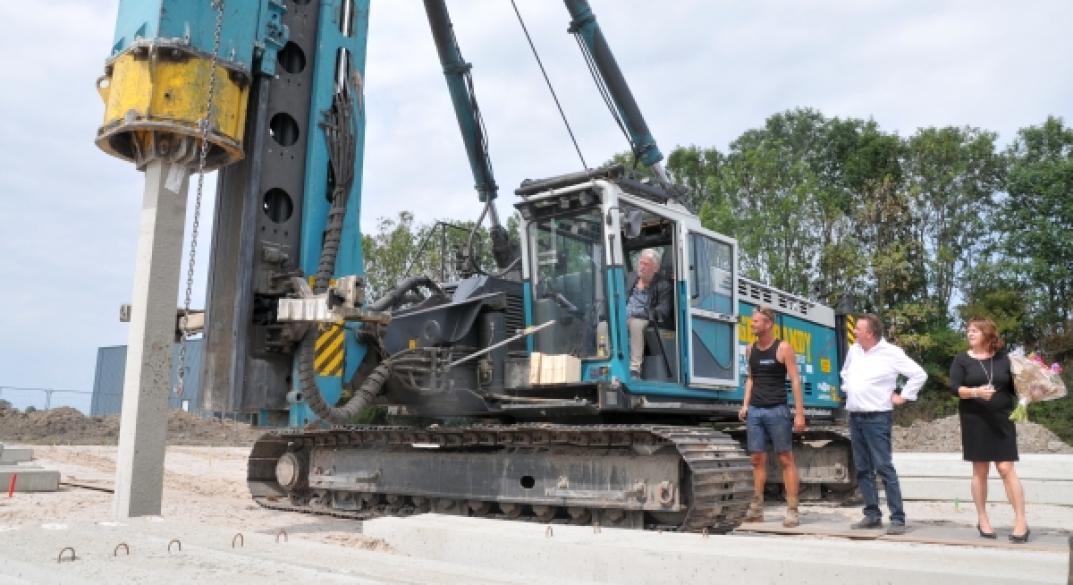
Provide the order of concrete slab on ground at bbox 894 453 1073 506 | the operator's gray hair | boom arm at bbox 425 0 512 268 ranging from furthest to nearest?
concrete slab on ground at bbox 894 453 1073 506 < boom arm at bbox 425 0 512 268 < the operator's gray hair

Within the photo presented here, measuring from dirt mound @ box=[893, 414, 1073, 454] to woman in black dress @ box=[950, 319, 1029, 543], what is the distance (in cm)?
1366

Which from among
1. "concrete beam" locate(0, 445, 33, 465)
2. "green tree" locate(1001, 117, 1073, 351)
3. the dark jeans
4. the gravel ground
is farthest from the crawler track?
"green tree" locate(1001, 117, 1073, 351)

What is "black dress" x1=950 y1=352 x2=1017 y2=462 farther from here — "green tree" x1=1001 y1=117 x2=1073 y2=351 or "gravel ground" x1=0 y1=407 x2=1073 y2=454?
"green tree" x1=1001 y1=117 x2=1073 y2=351

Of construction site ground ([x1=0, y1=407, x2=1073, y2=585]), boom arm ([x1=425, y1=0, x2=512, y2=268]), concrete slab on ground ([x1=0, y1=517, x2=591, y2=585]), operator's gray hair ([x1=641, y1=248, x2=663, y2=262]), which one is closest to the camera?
concrete slab on ground ([x1=0, y1=517, x2=591, y2=585])

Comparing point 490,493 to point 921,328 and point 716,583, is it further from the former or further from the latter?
point 921,328

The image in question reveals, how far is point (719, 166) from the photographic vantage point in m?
38.0

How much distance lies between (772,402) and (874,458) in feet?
3.12

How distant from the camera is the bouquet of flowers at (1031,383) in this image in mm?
5566

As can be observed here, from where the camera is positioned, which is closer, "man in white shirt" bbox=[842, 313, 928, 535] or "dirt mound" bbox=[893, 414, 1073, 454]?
"man in white shirt" bbox=[842, 313, 928, 535]

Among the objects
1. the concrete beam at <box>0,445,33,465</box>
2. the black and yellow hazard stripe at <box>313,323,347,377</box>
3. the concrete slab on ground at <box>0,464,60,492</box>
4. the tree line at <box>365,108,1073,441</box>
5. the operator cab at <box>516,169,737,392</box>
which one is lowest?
the concrete slab on ground at <box>0,464,60,492</box>

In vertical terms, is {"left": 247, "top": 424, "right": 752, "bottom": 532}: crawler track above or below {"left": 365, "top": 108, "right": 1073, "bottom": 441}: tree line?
below

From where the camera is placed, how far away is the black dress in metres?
5.66

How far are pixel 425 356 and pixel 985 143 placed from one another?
35.1 m

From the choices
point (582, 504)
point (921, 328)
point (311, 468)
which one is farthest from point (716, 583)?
point (921, 328)
